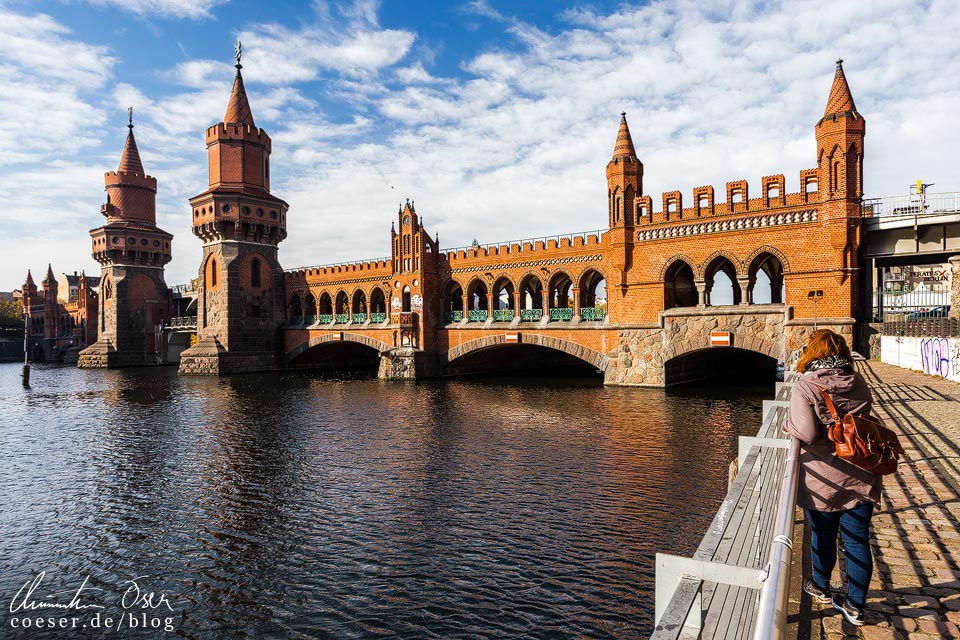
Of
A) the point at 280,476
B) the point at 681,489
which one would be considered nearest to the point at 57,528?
the point at 280,476

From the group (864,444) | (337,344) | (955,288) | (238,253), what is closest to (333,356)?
(337,344)

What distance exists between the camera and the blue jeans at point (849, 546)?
4.09 m

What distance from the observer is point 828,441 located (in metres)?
4.20

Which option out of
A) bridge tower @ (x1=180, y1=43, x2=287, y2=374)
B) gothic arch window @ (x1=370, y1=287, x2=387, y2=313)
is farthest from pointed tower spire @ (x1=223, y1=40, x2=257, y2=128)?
gothic arch window @ (x1=370, y1=287, x2=387, y2=313)

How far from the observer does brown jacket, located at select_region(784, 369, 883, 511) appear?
415 cm

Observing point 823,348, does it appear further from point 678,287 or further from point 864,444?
point 678,287

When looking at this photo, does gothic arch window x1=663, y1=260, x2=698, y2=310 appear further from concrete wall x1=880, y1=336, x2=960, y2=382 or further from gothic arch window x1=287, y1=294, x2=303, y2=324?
gothic arch window x1=287, y1=294, x2=303, y2=324

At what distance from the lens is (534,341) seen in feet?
108

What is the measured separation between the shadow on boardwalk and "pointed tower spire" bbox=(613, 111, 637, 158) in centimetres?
2123

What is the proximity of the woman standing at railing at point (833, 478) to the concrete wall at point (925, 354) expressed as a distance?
18.2 m

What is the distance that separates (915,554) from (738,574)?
317 centimetres

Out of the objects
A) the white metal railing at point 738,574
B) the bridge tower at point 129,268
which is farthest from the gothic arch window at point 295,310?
the white metal railing at point 738,574

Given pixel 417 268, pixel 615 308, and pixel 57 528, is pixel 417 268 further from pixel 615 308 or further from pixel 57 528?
pixel 57 528

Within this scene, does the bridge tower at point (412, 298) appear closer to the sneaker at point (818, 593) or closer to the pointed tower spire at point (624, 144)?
the pointed tower spire at point (624, 144)
